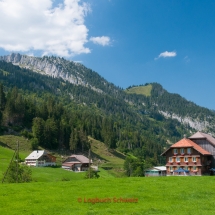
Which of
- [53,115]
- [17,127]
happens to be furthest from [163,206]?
[53,115]

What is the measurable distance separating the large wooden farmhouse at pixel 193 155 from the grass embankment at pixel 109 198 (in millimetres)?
24926

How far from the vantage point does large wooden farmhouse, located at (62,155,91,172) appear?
105 metres

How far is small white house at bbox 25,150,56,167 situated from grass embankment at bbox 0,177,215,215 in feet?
236

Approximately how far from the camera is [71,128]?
15000cm

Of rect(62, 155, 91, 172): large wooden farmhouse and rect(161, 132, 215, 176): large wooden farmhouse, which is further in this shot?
rect(62, 155, 91, 172): large wooden farmhouse

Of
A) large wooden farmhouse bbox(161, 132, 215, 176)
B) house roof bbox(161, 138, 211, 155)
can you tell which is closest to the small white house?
large wooden farmhouse bbox(161, 132, 215, 176)

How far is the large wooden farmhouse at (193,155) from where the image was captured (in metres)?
57.5

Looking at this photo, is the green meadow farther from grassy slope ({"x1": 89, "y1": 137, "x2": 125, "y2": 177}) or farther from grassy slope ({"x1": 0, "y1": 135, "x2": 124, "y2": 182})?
grassy slope ({"x1": 89, "y1": 137, "x2": 125, "y2": 177})

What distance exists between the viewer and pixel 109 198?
24.7 metres

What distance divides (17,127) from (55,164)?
129 ft

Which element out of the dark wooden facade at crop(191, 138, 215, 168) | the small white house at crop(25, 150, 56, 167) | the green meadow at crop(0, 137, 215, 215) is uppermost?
the dark wooden facade at crop(191, 138, 215, 168)

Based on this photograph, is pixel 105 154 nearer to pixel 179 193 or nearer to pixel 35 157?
pixel 35 157

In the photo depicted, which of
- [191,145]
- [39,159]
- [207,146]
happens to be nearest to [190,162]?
[191,145]

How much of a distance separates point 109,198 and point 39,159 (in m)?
82.5
